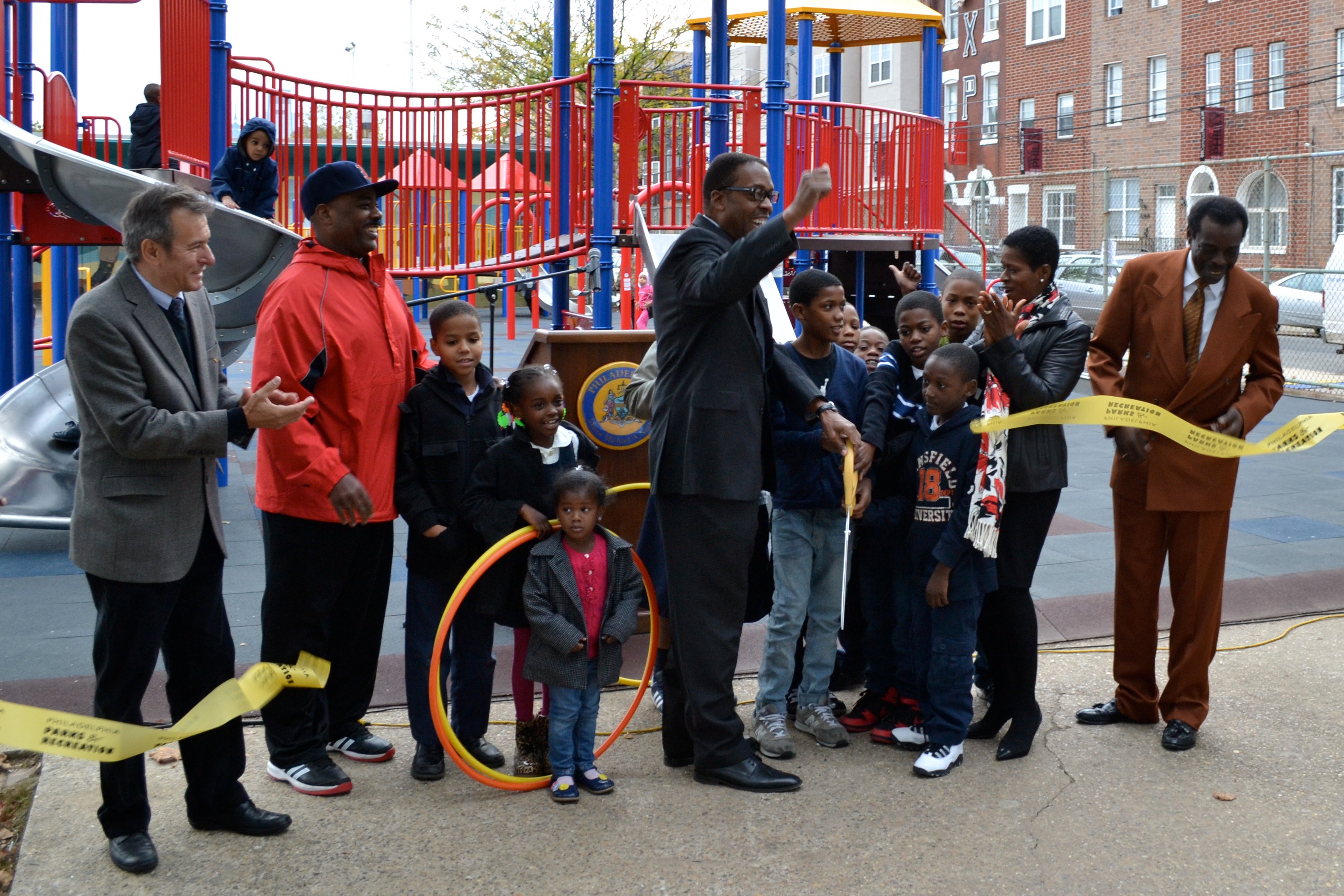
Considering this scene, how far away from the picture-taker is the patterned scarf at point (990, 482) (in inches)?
171

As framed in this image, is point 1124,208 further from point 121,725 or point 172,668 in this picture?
point 121,725

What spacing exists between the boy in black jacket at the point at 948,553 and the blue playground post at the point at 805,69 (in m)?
7.28

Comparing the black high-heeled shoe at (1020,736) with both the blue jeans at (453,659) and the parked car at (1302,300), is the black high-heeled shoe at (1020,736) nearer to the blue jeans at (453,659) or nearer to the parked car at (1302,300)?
the blue jeans at (453,659)

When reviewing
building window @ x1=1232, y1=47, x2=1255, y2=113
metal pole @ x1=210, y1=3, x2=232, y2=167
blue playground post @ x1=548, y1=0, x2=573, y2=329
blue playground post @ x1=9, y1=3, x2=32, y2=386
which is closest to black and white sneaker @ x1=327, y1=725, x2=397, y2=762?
blue playground post @ x1=548, y1=0, x2=573, y2=329

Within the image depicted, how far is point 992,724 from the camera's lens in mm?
4777

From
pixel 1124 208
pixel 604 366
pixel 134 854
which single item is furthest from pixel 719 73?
pixel 1124 208

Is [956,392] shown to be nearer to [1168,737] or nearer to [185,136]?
[1168,737]

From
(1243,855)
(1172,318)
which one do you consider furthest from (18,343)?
(1243,855)

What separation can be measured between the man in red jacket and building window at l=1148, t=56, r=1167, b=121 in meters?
32.1

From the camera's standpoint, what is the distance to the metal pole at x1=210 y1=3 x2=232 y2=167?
8609mm

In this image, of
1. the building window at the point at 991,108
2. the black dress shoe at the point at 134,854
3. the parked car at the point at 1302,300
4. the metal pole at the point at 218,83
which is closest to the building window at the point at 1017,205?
the building window at the point at 991,108

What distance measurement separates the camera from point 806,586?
4.71 metres

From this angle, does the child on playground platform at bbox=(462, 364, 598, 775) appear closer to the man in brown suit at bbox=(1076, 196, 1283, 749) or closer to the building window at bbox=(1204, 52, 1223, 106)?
the man in brown suit at bbox=(1076, 196, 1283, 749)

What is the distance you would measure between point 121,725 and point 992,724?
2.95 m
